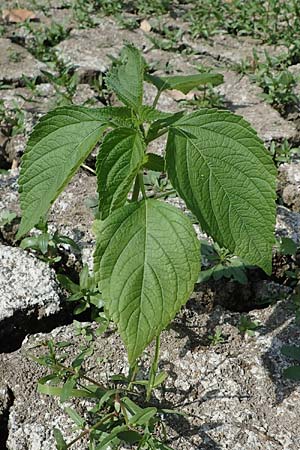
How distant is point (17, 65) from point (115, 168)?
2.27 meters

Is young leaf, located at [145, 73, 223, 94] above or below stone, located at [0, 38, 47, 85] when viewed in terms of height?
above

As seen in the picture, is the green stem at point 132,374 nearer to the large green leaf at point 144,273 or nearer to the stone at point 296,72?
the large green leaf at point 144,273

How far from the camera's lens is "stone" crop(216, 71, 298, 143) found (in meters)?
3.06

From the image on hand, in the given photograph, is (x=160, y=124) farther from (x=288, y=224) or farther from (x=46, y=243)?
(x=288, y=224)

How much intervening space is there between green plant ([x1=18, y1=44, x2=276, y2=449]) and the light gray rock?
0.57 metres

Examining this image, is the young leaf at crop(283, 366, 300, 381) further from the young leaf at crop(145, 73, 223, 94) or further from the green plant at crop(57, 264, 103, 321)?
the young leaf at crop(145, 73, 223, 94)

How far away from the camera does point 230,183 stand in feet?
5.14

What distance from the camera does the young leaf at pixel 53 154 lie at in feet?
5.12

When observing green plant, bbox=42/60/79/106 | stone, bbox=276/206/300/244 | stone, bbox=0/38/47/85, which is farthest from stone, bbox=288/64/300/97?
stone, bbox=0/38/47/85

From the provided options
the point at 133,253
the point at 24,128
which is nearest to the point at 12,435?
the point at 133,253

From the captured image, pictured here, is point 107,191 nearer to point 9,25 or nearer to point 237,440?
point 237,440

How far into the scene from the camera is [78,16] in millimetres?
4027

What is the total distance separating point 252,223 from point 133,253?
0.28 meters

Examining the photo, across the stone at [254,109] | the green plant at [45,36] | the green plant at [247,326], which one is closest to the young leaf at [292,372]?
the green plant at [247,326]
